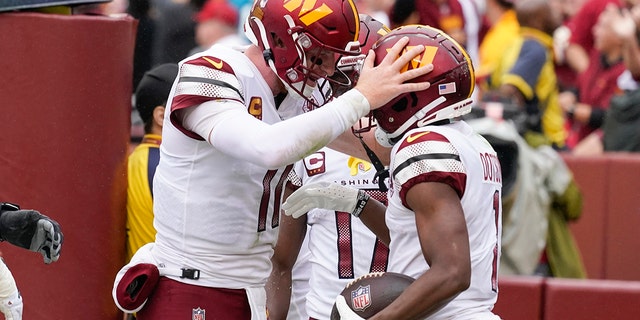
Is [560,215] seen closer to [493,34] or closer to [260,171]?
[493,34]

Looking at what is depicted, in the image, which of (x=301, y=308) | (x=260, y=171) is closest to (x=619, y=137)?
(x=301, y=308)

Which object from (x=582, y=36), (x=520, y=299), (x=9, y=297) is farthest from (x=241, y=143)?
(x=582, y=36)

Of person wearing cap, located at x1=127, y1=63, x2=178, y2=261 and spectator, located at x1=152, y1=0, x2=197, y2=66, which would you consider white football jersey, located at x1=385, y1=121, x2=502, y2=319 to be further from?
spectator, located at x1=152, y1=0, x2=197, y2=66

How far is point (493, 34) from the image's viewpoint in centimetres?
1023

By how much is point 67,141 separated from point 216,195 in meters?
1.05

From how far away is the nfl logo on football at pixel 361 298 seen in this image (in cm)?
428

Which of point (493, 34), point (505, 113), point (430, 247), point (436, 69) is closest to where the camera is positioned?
point (430, 247)

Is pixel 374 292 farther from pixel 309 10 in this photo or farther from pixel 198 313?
pixel 309 10

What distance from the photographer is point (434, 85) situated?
4387 millimetres

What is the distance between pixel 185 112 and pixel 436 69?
0.85 metres

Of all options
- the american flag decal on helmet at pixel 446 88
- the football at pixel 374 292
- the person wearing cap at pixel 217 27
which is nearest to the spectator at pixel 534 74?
the person wearing cap at pixel 217 27

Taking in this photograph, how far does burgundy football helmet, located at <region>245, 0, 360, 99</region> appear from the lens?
180 inches

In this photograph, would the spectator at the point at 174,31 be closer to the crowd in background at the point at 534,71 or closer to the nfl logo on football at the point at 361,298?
the crowd in background at the point at 534,71

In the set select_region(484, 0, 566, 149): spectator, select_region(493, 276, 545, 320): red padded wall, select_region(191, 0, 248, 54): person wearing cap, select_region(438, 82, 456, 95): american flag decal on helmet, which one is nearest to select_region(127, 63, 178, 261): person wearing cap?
select_region(438, 82, 456, 95): american flag decal on helmet
